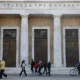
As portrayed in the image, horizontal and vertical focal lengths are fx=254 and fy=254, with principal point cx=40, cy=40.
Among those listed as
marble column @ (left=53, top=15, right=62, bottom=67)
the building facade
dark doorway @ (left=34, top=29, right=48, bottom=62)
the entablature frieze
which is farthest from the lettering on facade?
dark doorway @ (left=34, top=29, right=48, bottom=62)

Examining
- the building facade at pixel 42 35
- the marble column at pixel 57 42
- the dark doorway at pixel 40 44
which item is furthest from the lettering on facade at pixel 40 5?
the dark doorway at pixel 40 44

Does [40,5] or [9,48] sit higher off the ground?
[40,5]

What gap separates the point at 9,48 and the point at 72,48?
25.1 ft

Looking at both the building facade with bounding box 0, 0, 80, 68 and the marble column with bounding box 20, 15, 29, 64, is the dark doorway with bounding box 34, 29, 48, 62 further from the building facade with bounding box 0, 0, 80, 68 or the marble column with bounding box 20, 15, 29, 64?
the marble column with bounding box 20, 15, 29, 64

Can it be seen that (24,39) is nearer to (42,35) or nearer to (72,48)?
(42,35)

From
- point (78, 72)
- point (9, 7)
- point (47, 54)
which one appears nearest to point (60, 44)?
point (47, 54)

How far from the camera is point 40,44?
30.8 m

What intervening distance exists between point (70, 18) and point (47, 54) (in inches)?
205

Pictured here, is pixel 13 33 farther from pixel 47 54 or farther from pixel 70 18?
pixel 70 18

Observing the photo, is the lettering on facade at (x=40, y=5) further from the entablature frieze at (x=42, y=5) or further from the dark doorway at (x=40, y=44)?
the dark doorway at (x=40, y=44)

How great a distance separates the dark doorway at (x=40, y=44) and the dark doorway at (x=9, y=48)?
2657mm

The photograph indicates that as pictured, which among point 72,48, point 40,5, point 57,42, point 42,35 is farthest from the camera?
point 42,35

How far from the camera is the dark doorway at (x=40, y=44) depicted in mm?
30641

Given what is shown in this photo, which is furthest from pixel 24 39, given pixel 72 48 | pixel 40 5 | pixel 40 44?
pixel 72 48
